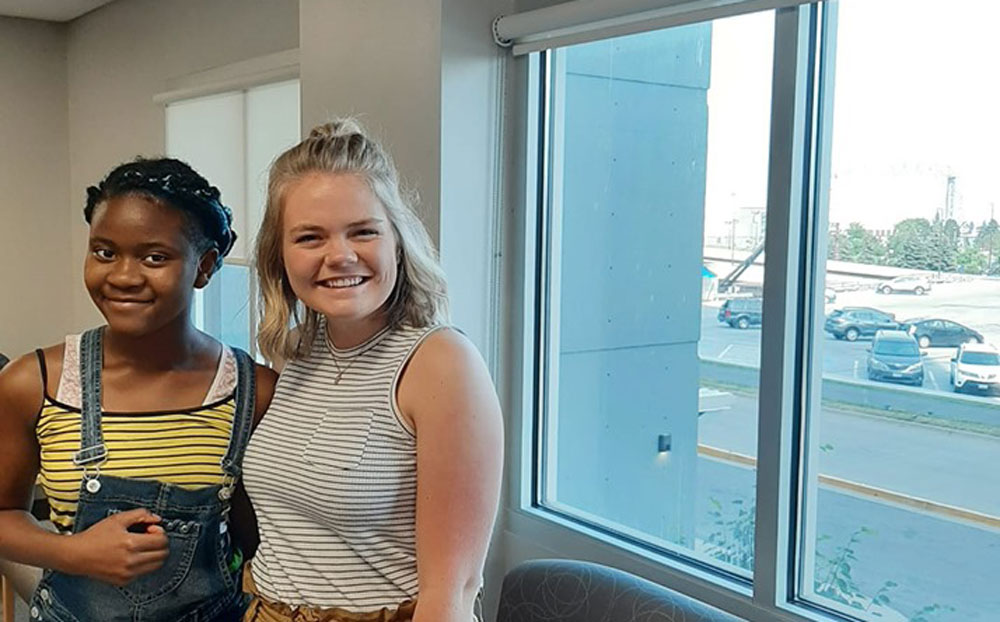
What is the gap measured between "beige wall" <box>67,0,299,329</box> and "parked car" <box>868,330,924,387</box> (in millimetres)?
2150

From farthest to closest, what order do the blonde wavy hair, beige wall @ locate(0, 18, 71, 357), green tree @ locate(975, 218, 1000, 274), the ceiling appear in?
beige wall @ locate(0, 18, 71, 357), the ceiling, green tree @ locate(975, 218, 1000, 274), the blonde wavy hair

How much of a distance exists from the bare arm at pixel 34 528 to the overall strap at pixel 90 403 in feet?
0.20

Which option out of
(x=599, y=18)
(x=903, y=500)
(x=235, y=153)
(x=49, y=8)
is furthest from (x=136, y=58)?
(x=903, y=500)

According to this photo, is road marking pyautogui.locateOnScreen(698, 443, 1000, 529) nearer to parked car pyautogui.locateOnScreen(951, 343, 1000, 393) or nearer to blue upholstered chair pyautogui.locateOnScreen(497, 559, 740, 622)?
parked car pyautogui.locateOnScreen(951, 343, 1000, 393)

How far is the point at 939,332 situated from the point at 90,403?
4.33ft

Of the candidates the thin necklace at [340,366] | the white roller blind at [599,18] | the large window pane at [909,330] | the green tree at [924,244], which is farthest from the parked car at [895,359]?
the thin necklace at [340,366]

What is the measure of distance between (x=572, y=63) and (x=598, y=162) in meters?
0.24

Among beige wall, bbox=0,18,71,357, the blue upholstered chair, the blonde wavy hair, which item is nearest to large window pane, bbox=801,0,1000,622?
the blue upholstered chair

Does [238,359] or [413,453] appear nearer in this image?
[413,453]

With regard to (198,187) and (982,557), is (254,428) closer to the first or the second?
(198,187)

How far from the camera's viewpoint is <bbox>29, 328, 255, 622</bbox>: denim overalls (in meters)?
1.34

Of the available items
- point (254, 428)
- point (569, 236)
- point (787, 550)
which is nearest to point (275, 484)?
point (254, 428)

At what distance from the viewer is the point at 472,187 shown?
2.27 m

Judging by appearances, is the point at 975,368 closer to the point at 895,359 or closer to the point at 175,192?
the point at 895,359
